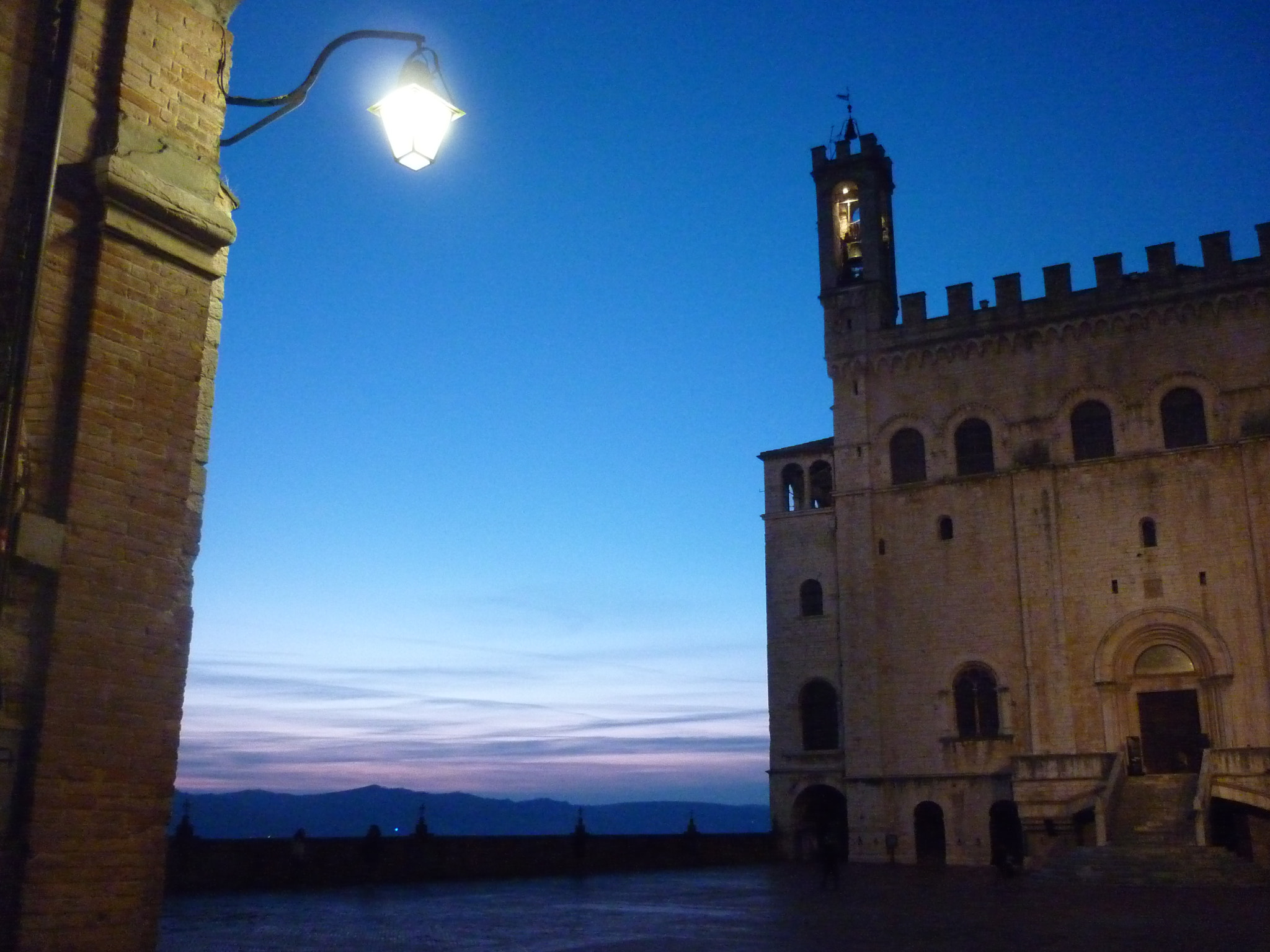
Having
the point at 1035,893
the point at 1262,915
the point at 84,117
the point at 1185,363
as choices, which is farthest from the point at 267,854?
A: the point at 1185,363

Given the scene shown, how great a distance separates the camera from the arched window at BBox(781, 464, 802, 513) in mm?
38594

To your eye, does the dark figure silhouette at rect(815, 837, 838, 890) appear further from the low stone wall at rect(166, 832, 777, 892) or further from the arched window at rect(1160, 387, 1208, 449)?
the arched window at rect(1160, 387, 1208, 449)

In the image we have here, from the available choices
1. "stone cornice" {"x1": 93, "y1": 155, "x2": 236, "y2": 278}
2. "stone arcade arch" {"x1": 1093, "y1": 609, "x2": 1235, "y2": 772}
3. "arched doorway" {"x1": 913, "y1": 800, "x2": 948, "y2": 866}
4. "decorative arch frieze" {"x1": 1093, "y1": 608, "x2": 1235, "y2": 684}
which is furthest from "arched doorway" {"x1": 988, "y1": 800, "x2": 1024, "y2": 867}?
"stone cornice" {"x1": 93, "y1": 155, "x2": 236, "y2": 278}

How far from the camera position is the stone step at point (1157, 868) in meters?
22.2

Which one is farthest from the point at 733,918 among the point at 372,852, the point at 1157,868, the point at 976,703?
the point at 976,703

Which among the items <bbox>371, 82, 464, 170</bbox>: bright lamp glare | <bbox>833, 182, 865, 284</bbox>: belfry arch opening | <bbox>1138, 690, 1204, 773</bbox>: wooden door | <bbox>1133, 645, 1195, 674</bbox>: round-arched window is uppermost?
<bbox>833, 182, 865, 284</bbox>: belfry arch opening

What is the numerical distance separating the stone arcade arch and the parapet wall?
9253mm

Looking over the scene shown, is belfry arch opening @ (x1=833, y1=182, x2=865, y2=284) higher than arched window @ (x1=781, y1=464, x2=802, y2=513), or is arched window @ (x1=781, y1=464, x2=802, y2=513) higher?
belfry arch opening @ (x1=833, y1=182, x2=865, y2=284)

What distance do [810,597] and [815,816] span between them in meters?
6.81

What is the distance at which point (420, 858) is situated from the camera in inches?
1007

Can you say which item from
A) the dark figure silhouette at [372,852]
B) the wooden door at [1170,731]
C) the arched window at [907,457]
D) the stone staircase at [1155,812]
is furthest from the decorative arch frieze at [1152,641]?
the dark figure silhouette at [372,852]

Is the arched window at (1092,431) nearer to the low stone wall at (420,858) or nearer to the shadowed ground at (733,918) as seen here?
the shadowed ground at (733,918)

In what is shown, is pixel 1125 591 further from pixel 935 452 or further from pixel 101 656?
pixel 101 656

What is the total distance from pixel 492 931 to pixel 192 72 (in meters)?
11.5
